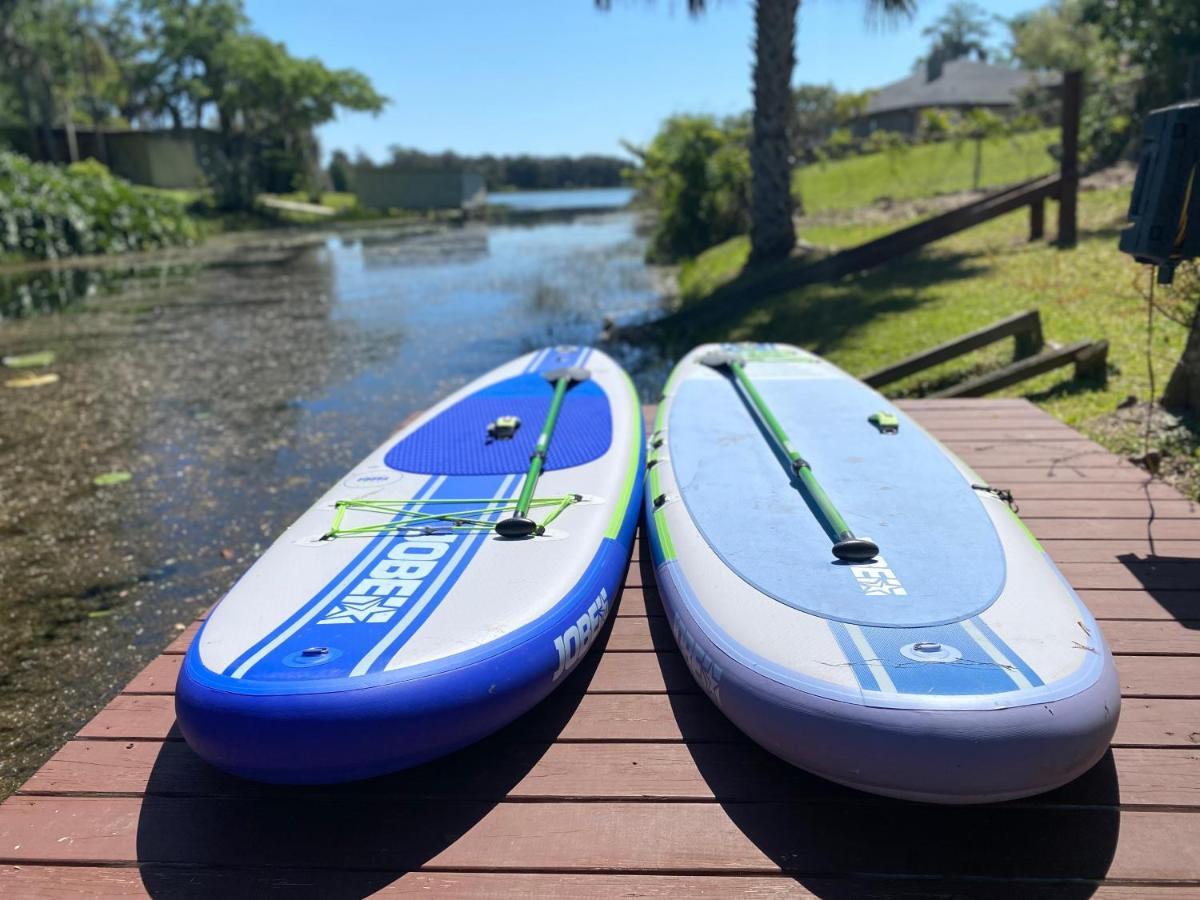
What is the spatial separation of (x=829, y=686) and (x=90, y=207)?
29.0 m

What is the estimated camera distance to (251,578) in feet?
9.07

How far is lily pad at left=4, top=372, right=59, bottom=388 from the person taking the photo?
31.1ft

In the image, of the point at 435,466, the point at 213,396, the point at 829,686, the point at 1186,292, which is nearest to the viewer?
the point at 829,686

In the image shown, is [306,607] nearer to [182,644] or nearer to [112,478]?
[182,644]

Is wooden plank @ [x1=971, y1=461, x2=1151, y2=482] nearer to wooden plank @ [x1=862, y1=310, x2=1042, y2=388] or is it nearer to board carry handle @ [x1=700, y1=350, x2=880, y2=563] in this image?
board carry handle @ [x1=700, y1=350, x2=880, y2=563]

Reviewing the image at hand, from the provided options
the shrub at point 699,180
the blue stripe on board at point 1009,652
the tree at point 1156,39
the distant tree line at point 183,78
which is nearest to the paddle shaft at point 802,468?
the blue stripe on board at point 1009,652

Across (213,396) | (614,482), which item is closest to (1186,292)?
(614,482)

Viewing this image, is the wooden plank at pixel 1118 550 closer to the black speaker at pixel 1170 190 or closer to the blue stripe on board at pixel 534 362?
the black speaker at pixel 1170 190

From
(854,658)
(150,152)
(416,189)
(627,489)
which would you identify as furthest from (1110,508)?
(150,152)

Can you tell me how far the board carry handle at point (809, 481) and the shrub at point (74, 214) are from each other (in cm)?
2441

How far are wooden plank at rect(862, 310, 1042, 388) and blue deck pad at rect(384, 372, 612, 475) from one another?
2.44 metres

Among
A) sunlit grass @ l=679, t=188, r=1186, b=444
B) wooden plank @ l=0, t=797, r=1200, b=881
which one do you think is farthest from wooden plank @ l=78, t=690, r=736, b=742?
sunlit grass @ l=679, t=188, r=1186, b=444

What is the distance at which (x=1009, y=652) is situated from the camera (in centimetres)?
209

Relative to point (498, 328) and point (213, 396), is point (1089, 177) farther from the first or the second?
point (213, 396)
